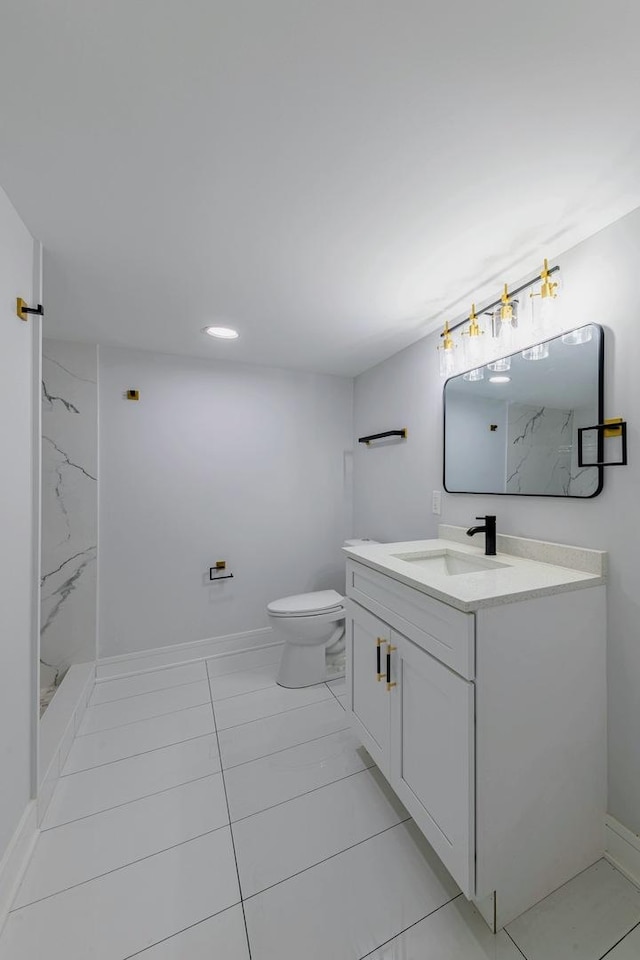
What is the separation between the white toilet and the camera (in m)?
2.11

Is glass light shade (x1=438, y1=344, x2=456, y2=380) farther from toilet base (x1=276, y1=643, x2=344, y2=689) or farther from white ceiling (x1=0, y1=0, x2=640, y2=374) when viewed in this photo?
toilet base (x1=276, y1=643, x2=344, y2=689)

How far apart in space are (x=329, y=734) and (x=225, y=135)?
89.5 inches

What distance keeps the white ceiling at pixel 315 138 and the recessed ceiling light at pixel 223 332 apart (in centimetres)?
43

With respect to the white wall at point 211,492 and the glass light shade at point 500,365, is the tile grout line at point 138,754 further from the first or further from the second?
the glass light shade at point 500,365

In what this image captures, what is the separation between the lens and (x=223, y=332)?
2.09m

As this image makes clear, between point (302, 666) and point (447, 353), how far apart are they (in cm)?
194

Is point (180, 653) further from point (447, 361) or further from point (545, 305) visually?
point (545, 305)

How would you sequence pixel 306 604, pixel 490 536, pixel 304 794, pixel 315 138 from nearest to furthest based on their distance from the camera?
pixel 315 138 < pixel 304 794 < pixel 490 536 < pixel 306 604

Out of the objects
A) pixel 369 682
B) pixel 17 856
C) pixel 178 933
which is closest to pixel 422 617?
pixel 369 682

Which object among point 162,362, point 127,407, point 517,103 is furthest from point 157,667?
point 517,103

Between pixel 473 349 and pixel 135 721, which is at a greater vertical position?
pixel 473 349

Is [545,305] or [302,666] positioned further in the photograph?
[302,666]

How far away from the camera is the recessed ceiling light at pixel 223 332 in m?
2.05

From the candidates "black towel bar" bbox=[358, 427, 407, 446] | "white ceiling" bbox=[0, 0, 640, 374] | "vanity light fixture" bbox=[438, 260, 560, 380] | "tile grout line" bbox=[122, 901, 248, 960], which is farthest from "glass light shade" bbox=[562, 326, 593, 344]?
"tile grout line" bbox=[122, 901, 248, 960]
